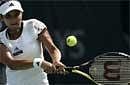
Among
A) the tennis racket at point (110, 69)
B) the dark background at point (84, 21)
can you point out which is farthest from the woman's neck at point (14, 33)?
the dark background at point (84, 21)

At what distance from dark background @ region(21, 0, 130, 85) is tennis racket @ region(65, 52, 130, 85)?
4408 millimetres

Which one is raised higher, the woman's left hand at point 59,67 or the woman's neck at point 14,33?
A: the woman's neck at point 14,33

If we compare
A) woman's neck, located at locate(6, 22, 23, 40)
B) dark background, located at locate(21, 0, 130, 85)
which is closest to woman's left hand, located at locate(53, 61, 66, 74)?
woman's neck, located at locate(6, 22, 23, 40)

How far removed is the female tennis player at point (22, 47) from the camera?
5.10 m

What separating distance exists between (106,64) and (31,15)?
4526mm

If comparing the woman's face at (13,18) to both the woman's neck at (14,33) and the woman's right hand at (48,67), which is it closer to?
the woman's neck at (14,33)

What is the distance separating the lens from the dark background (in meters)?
10.0

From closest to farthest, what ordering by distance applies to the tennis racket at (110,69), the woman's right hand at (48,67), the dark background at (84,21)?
1. the woman's right hand at (48,67)
2. the tennis racket at (110,69)
3. the dark background at (84,21)

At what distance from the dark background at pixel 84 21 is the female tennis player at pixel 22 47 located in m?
4.74

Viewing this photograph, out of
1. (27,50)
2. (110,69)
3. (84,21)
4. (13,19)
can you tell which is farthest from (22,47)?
(84,21)

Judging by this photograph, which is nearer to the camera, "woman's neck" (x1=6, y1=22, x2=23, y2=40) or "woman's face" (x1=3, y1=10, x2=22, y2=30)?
"woman's face" (x1=3, y1=10, x2=22, y2=30)

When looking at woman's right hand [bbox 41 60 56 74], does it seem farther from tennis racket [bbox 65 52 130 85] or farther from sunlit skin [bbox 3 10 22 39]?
tennis racket [bbox 65 52 130 85]

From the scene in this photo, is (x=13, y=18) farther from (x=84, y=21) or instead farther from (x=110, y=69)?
(x=84, y=21)

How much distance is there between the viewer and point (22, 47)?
516 centimetres
